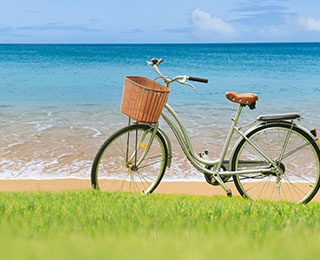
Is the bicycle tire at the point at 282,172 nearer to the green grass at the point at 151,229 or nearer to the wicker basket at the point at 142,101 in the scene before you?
the green grass at the point at 151,229

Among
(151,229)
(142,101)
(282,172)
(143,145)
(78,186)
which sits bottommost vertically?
(78,186)

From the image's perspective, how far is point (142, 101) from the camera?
15.8 feet

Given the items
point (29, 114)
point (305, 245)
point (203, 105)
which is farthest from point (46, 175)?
point (203, 105)

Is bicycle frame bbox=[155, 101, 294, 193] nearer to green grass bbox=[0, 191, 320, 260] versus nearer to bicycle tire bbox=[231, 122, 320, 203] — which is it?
bicycle tire bbox=[231, 122, 320, 203]

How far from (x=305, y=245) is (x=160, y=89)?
2.45m

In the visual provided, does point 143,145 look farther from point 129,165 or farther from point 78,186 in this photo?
point 78,186

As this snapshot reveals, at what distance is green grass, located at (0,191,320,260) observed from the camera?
296 cm

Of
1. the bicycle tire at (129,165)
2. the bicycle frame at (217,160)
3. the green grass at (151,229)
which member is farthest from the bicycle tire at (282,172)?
the bicycle tire at (129,165)

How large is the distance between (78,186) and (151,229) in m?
4.08

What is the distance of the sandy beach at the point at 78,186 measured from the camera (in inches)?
283

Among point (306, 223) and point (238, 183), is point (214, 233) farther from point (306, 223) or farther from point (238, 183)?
point (238, 183)

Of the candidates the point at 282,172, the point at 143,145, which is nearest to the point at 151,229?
the point at 143,145

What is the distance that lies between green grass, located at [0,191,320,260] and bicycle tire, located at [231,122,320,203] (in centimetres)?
40

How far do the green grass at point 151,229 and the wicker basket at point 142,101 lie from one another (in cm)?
79
